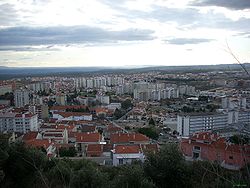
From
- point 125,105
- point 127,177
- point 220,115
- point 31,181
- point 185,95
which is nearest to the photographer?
point 127,177

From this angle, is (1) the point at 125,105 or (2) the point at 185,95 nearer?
(1) the point at 125,105

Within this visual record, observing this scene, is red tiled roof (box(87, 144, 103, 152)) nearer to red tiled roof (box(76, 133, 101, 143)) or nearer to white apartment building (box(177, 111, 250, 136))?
red tiled roof (box(76, 133, 101, 143))

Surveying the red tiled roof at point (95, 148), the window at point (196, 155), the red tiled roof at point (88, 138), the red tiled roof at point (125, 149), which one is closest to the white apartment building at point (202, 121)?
the red tiled roof at point (88, 138)

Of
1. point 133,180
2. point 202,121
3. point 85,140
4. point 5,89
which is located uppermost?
point 133,180

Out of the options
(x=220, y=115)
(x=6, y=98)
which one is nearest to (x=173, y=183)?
(x=220, y=115)

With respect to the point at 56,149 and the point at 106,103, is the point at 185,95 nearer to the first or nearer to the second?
the point at 106,103

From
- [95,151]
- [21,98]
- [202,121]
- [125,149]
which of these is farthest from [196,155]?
[21,98]

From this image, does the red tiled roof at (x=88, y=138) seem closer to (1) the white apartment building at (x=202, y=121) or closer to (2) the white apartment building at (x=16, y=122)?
(2) the white apartment building at (x=16, y=122)

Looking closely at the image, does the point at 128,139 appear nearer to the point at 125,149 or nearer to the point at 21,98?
the point at 125,149
